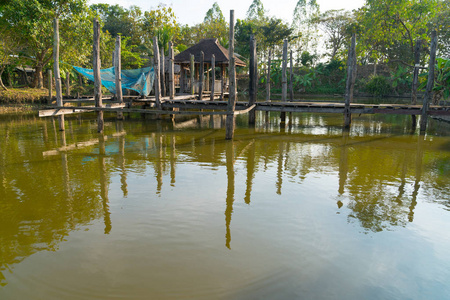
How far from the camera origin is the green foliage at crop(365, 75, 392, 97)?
29797 mm

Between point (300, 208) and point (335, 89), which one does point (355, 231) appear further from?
point (335, 89)

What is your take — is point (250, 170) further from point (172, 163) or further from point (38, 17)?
point (38, 17)

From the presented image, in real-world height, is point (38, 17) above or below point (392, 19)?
above

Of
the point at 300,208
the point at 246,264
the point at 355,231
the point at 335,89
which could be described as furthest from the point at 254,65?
the point at 335,89

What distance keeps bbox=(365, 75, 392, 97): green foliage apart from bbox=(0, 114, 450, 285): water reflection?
20.0 meters

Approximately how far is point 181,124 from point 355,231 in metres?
10.2

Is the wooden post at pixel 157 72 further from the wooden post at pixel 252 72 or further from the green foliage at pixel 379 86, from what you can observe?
the green foliage at pixel 379 86

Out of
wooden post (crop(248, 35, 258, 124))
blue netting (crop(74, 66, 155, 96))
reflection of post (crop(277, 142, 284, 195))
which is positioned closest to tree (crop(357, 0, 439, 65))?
wooden post (crop(248, 35, 258, 124))

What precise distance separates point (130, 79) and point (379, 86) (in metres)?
23.0

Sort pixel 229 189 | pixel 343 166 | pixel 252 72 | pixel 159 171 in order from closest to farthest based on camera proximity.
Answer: pixel 229 189 → pixel 159 171 → pixel 343 166 → pixel 252 72

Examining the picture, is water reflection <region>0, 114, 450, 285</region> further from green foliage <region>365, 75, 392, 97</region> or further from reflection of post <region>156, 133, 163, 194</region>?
green foliage <region>365, 75, 392, 97</region>

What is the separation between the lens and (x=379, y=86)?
29.9 meters

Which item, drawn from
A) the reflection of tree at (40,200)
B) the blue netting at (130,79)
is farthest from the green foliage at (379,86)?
the reflection of tree at (40,200)

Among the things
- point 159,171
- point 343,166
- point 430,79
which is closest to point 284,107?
point 430,79
